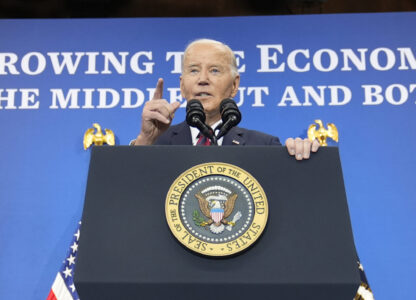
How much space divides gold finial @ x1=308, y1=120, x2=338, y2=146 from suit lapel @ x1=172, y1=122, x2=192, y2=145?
1.11m

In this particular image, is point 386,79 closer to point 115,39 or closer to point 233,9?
point 233,9

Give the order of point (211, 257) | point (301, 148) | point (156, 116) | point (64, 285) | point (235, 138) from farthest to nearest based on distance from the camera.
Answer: point (64, 285) < point (235, 138) < point (156, 116) < point (301, 148) < point (211, 257)

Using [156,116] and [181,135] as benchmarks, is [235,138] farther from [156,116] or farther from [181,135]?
[156,116]

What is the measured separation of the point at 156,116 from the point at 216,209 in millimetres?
512

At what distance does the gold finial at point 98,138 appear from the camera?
3.46 metres

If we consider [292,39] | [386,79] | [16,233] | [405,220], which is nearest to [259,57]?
[292,39]

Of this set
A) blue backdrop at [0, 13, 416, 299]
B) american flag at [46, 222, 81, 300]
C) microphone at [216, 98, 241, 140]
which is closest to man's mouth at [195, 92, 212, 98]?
microphone at [216, 98, 241, 140]

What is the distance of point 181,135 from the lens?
251 centimetres

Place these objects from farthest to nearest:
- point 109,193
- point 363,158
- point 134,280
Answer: point 363,158 → point 109,193 → point 134,280

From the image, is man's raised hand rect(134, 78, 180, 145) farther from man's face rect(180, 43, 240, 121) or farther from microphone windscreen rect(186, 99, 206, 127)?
man's face rect(180, 43, 240, 121)

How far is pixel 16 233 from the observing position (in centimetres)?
327

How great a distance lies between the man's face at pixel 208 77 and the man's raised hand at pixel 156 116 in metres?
0.39

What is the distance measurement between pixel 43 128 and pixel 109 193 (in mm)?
2096

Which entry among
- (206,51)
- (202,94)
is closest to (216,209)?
(202,94)
